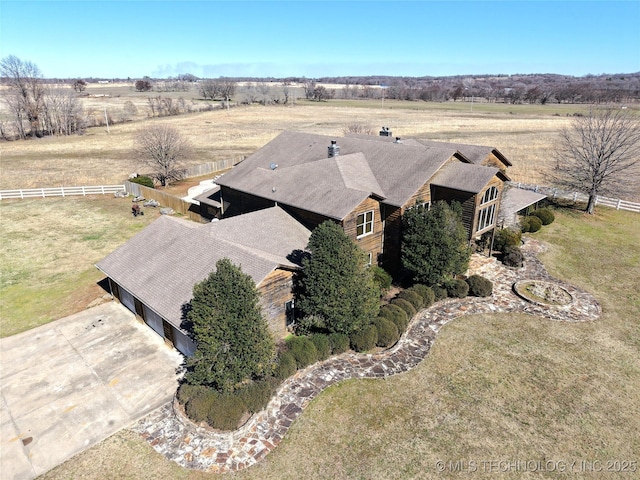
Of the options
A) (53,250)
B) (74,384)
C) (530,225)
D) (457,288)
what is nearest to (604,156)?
(530,225)

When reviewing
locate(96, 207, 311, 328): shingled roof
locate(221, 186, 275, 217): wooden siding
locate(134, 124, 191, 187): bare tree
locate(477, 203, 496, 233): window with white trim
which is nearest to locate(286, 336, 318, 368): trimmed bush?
locate(96, 207, 311, 328): shingled roof

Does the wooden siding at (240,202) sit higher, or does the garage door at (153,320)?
the wooden siding at (240,202)

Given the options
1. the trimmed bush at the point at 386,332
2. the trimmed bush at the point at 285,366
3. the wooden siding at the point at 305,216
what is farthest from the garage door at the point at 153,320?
Result: the trimmed bush at the point at 386,332

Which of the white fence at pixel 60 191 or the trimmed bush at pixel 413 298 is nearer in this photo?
the trimmed bush at pixel 413 298

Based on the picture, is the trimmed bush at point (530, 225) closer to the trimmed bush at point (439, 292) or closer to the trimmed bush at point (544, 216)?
the trimmed bush at point (544, 216)

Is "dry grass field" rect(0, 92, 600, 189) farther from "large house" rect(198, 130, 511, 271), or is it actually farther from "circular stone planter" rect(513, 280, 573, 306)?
"circular stone planter" rect(513, 280, 573, 306)

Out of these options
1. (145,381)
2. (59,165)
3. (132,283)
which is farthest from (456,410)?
(59,165)
